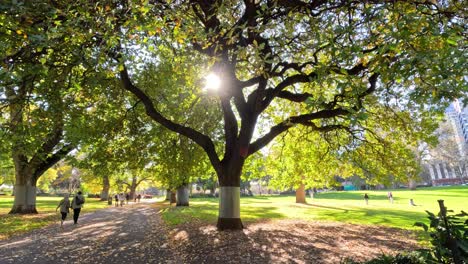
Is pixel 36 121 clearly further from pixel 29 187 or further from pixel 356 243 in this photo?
pixel 29 187

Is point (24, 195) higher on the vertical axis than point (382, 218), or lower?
higher

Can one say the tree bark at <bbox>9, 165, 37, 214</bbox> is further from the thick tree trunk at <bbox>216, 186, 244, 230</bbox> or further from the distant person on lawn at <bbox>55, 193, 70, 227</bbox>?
the thick tree trunk at <bbox>216, 186, 244, 230</bbox>

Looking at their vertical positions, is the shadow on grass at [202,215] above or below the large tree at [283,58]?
below

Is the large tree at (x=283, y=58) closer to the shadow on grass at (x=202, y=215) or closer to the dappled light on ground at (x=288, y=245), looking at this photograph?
the dappled light on ground at (x=288, y=245)

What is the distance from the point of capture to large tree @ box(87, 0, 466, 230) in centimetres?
541

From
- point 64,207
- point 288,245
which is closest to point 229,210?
point 288,245

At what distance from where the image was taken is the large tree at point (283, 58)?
213 inches

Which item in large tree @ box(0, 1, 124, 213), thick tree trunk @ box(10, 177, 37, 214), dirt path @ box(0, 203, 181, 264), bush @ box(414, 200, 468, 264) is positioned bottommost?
dirt path @ box(0, 203, 181, 264)

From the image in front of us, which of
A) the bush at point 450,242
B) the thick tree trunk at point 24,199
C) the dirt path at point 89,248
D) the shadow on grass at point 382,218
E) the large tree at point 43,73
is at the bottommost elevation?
the shadow on grass at point 382,218

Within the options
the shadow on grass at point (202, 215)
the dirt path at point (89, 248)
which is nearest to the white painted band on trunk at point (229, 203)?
the dirt path at point (89, 248)

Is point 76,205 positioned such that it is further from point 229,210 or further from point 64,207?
point 229,210

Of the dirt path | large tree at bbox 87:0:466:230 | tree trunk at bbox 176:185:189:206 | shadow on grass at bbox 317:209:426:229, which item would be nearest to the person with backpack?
the dirt path

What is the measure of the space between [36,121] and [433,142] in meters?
17.0

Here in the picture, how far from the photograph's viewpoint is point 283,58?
10945 millimetres
